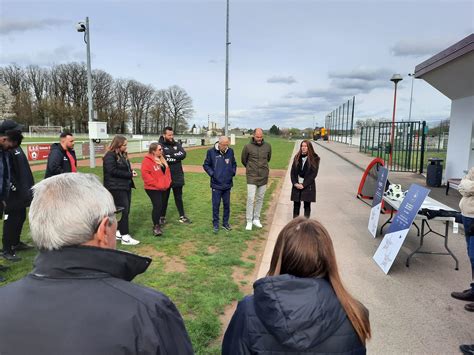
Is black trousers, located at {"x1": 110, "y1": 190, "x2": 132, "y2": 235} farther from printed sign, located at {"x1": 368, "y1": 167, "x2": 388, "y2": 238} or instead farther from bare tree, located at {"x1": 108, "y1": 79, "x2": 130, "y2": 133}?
bare tree, located at {"x1": 108, "y1": 79, "x2": 130, "y2": 133}

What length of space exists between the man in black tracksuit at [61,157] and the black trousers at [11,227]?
0.70 meters

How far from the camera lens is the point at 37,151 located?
18.0 metres

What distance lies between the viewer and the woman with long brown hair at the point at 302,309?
146 cm

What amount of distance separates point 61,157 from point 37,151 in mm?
14460

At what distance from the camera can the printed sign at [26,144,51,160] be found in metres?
17.6

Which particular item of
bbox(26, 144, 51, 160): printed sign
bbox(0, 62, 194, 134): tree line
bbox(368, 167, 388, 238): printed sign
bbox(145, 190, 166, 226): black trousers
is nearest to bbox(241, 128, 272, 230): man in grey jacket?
bbox(145, 190, 166, 226): black trousers

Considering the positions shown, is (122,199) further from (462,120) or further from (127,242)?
(462,120)

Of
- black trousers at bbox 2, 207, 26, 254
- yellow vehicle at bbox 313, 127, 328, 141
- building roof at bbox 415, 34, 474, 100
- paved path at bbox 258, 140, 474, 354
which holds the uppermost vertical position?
building roof at bbox 415, 34, 474, 100

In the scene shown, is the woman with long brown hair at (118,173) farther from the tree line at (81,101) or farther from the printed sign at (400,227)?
the tree line at (81,101)

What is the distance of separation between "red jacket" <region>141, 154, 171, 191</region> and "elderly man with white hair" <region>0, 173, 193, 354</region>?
4.77 metres

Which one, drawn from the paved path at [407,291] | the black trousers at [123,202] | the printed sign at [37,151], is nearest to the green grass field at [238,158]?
the printed sign at [37,151]

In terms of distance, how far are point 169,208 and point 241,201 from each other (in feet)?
7.24

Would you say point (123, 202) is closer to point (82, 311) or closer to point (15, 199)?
point (15, 199)

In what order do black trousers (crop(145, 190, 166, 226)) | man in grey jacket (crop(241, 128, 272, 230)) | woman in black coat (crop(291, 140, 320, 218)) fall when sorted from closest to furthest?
black trousers (crop(145, 190, 166, 226)) < woman in black coat (crop(291, 140, 320, 218)) < man in grey jacket (crop(241, 128, 272, 230))
